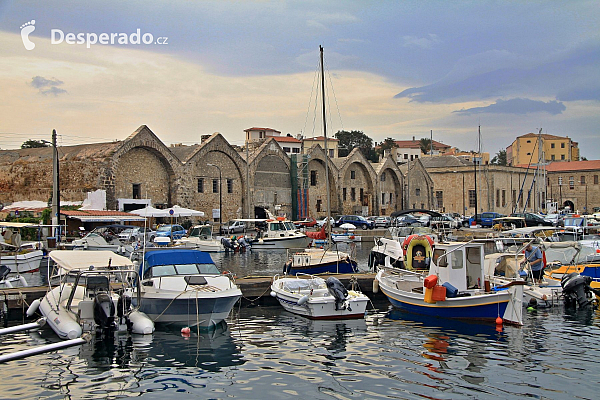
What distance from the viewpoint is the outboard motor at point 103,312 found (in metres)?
14.1

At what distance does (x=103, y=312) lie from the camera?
46.5 feet

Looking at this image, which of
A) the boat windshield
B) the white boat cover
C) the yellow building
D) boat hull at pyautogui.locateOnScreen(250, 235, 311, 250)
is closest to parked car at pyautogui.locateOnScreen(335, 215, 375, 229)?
boat hull at pyautogui.locateOnScreen(250, 235, 311, 250)

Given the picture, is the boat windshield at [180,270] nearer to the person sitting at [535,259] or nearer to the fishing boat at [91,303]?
A: the fishing boat at [91,303]

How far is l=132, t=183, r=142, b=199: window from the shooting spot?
144ft

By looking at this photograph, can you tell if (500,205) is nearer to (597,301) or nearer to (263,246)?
(263,246)

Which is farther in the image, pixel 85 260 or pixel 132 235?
pixel 132 235

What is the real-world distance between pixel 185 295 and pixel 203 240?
21.8 meters

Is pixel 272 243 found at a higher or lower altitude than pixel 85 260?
lower

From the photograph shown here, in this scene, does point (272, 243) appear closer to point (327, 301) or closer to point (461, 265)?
point (327, 301)

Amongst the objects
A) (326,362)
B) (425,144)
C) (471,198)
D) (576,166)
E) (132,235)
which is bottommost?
(326,362)

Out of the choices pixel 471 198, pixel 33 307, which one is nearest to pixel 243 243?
pixel 33 307

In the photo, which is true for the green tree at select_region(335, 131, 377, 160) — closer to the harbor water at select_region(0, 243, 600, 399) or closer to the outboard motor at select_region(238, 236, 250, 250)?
the outboard motor at select_region(238, 236, 250, 250)

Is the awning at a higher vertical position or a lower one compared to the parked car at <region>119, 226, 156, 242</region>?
higher

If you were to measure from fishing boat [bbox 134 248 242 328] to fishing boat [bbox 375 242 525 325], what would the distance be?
17.7 ft
